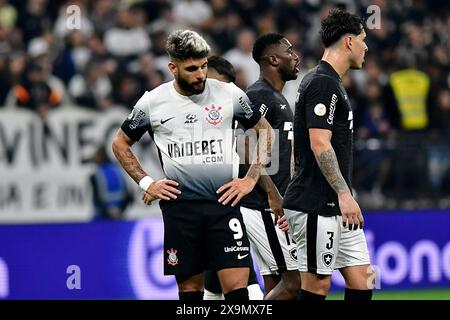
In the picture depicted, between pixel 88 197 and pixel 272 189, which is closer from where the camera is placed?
pixel 272 189

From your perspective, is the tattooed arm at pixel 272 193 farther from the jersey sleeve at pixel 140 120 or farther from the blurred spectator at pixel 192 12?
the blurred spectator at pixel 192 12

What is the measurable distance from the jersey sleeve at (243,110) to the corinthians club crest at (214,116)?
134mm

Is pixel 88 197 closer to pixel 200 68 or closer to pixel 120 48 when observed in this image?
pixel 120 48

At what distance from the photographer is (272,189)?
9.48 metres

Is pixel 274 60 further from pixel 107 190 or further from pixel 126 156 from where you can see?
pixel 107 190

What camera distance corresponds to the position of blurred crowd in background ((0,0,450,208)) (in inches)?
635

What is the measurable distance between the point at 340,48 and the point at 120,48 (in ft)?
32.1

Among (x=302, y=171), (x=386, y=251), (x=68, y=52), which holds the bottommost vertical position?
(x=386, y=251)

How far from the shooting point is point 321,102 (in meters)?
8.71

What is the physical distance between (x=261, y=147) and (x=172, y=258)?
3.47 feet

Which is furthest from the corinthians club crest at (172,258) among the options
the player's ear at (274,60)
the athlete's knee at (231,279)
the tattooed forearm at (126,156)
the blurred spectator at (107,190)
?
the blurred spectator at (107,190)

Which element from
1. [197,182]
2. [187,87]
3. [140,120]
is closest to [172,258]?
[197,182]
